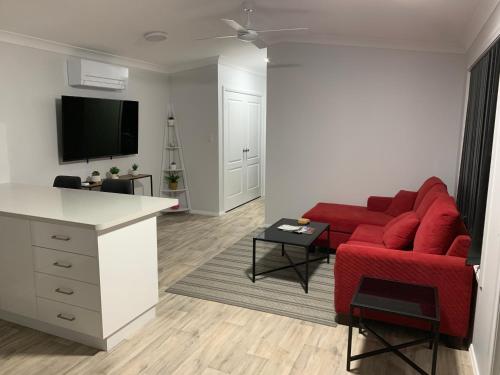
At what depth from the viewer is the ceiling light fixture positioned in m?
4.34

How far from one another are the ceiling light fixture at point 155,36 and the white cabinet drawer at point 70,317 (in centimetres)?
301

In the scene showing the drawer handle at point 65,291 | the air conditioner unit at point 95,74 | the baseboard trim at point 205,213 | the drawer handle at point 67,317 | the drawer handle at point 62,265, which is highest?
the air conditioner unit at point 95,74

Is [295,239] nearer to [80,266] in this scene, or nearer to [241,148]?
[80,266]

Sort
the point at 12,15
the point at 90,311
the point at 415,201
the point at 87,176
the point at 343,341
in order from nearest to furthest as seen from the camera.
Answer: the point at 90,311 → the point at 343,341 → the point at 12,15 → the point at 415,201 → the point at 87,176

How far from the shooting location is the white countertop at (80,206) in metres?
2.40

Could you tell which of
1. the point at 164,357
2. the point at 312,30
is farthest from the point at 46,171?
the point at 312,30

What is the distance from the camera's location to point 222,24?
4.28m

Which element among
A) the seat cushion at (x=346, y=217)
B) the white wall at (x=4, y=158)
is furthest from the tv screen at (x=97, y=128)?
the seat cushion at (x=346, y=217)

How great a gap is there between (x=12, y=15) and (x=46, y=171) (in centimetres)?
170

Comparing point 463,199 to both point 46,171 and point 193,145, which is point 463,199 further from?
point 46,171

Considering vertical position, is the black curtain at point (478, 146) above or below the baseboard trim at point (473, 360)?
above

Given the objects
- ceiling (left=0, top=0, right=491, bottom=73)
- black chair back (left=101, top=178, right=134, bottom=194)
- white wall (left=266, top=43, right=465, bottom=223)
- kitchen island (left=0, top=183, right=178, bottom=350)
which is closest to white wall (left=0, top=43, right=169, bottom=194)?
ceiling (left=0, top=0, right=491, bottom=73)

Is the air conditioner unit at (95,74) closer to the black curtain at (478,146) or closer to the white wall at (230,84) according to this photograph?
the white wall at (230,84)

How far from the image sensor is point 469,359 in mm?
2490
